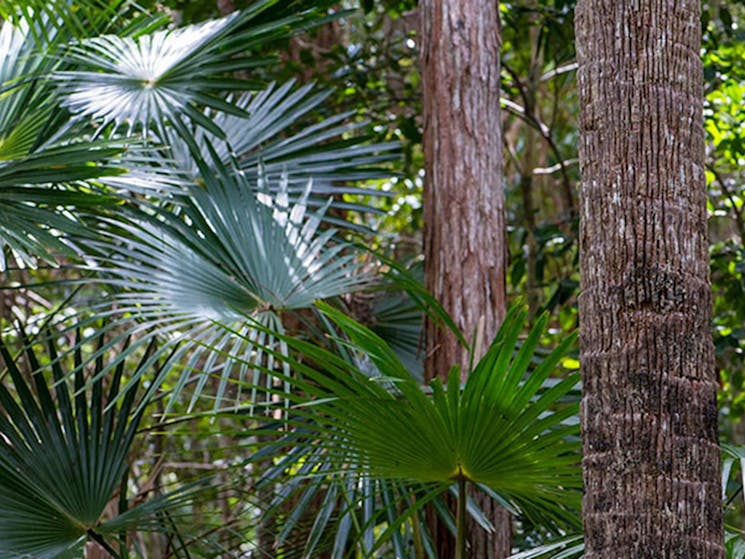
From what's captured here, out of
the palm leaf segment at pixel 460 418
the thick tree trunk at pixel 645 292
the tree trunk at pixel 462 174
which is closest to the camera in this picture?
the thick tree trunk at pixel 645 292

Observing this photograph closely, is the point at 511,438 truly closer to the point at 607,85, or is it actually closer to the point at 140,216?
the point at 607,85

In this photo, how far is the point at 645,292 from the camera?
1.97m

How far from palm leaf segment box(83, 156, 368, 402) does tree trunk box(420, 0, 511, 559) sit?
0.42 meters

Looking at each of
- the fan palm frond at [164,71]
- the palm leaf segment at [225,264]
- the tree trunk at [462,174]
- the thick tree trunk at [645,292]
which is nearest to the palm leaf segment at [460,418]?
the thick tree trunk at [645,292]

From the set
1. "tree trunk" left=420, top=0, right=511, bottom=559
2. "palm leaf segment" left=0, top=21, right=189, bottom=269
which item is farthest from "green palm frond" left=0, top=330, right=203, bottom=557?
"tree trunk" left=420, top=0, right=511, bottom=559

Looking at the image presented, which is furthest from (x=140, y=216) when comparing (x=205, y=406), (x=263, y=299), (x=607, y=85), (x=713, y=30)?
(x=205, y=406)

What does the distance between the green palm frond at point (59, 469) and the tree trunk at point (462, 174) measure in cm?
108

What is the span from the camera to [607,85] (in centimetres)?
207

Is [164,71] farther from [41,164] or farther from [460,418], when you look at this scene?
[460,418]

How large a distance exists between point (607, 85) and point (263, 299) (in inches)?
63.6

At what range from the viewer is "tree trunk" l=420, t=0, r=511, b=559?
4.04 meters

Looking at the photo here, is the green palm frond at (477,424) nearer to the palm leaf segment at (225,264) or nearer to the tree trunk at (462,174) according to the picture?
the palm leaf segment at (225,264)

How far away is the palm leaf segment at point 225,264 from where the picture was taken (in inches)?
132

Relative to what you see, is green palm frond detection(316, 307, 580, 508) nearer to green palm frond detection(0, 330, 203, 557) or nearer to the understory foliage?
the understory foliage
